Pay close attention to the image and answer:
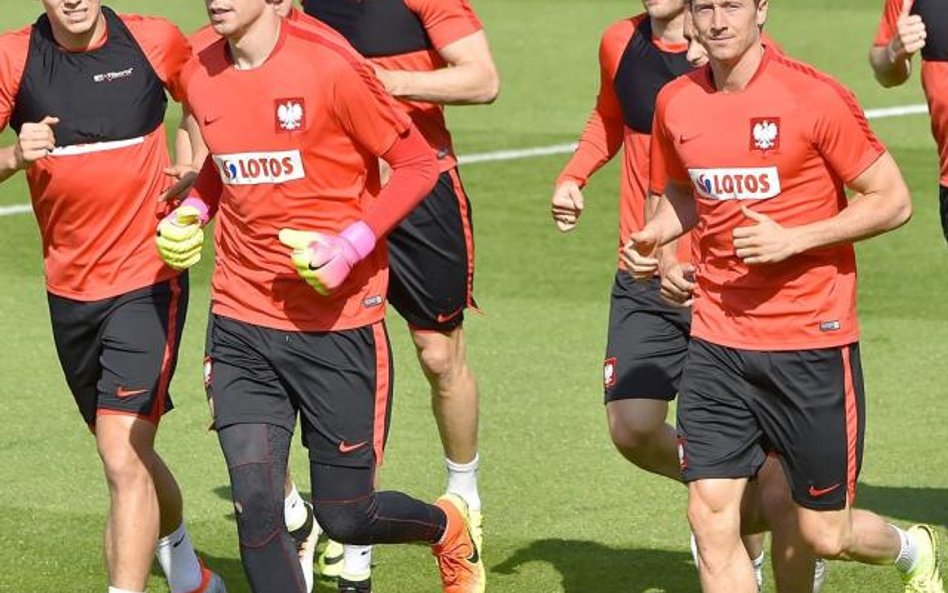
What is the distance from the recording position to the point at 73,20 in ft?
29.0

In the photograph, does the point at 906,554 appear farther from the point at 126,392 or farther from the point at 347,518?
the point at 126,392

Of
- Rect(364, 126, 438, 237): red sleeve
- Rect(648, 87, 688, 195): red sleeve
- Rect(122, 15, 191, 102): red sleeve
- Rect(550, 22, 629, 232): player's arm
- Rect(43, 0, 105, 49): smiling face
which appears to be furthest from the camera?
Rect(550, 22, 629, 232): player's arm

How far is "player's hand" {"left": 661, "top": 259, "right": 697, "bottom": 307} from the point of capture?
8562 millimetres

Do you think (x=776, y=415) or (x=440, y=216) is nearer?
(x=776, y=415)

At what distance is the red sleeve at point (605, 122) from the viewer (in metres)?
9.77

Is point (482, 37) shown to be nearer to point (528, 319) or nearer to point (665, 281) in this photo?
point (665, 281)

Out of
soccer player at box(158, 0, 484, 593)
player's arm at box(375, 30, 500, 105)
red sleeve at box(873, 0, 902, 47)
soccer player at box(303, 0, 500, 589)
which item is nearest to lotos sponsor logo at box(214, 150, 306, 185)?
soccer player at box(158, 0, 484, 593)

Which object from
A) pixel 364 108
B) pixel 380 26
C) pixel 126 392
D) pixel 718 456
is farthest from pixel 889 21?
pixel 126 392

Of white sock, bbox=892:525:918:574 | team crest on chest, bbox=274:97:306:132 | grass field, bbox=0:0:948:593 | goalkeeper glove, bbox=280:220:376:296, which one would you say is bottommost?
grass field, bbox=0:0:948:593

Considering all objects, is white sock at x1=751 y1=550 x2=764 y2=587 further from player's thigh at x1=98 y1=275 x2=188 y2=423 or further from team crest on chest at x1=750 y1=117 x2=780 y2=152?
player's thigh at x1=98 y1=275 x2=188 y2=423

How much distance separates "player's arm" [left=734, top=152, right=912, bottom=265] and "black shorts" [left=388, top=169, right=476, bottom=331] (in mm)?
2663

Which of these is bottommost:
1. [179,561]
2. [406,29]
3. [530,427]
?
[530,427]

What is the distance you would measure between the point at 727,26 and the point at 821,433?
151 cm

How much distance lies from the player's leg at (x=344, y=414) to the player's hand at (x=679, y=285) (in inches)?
43.0
